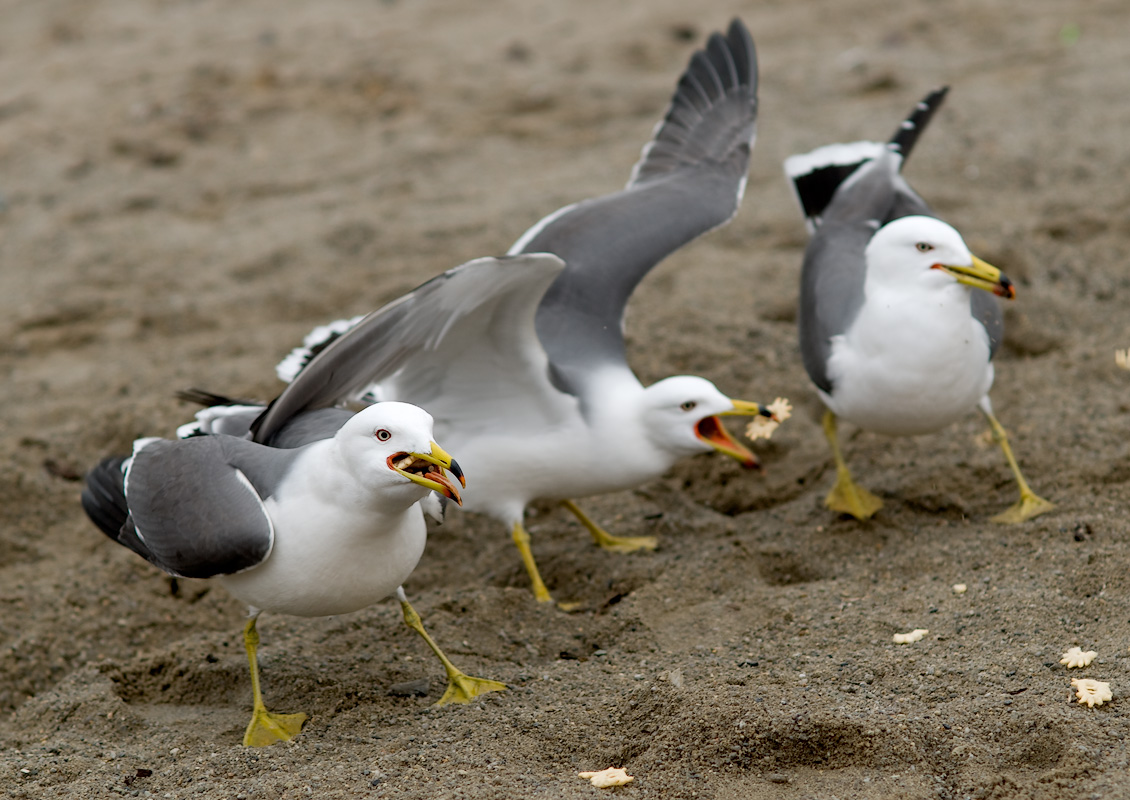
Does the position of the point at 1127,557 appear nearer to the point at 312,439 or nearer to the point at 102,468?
the point at 312,439

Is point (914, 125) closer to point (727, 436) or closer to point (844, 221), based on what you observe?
point (844, 221)

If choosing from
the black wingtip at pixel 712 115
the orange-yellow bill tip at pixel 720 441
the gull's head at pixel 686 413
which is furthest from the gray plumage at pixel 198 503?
the black wingtip at pixel 712 115

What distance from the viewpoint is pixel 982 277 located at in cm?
391

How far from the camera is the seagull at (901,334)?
3953mm

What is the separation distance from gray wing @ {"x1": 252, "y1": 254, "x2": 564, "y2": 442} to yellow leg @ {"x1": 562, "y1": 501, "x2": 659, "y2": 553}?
18.9 inches

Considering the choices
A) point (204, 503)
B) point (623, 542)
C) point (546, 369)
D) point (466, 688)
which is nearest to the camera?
point (204, 503)

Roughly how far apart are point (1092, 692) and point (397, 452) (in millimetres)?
1775

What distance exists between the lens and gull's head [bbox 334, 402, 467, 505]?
3018 mm

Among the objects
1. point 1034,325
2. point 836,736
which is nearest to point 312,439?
point 836,736

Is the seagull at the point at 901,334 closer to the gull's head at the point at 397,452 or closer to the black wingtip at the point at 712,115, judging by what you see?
the black wingtip at the point at 712,115

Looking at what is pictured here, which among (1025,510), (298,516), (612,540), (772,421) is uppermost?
(298,516)

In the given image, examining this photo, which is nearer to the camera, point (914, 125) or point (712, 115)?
point (914, 125)

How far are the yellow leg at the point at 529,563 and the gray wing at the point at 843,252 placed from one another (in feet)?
3.83

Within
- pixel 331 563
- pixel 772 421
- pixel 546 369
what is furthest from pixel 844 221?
pixel 331 563
